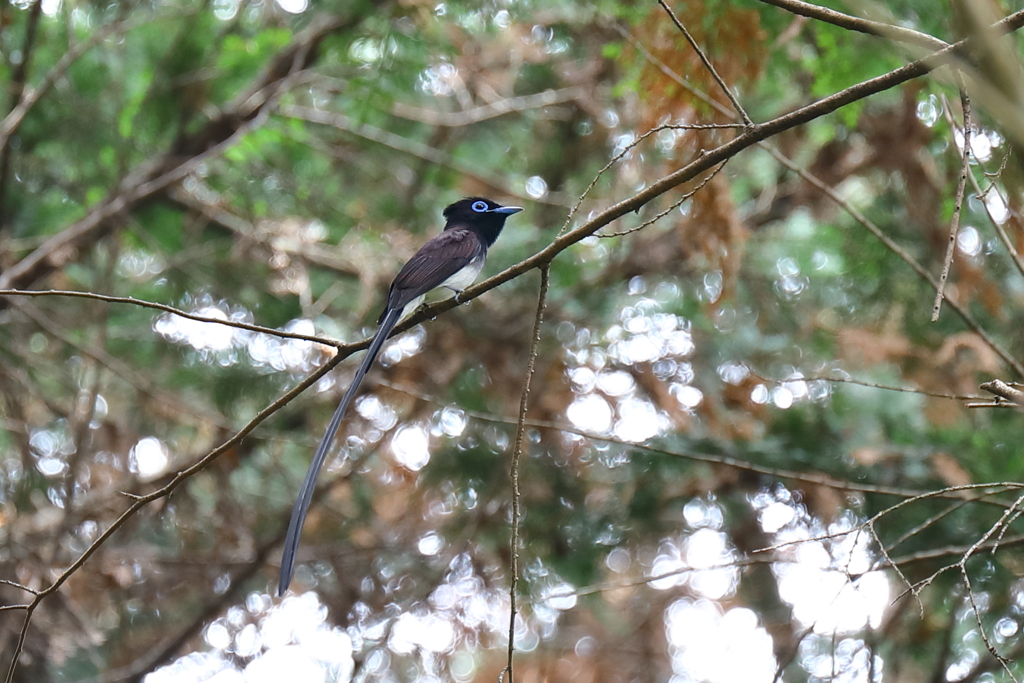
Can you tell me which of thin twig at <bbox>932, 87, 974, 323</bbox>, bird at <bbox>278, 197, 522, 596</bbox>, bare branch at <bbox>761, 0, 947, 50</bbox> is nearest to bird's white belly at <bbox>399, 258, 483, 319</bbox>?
bird at <bbox>278, 197, 522, 596</bbox>

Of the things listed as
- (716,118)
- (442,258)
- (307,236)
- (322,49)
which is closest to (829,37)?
(716,118)

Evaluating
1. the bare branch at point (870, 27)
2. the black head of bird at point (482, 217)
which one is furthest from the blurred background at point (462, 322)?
the bare branch at point (870, 27)

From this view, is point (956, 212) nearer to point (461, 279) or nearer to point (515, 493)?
point (515, 493)

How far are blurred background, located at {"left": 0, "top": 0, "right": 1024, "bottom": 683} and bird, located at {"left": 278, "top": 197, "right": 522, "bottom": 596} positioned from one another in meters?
0.40

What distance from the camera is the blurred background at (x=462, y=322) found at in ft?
15.0

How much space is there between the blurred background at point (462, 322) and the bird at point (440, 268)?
40cm

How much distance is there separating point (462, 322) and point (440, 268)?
206cm

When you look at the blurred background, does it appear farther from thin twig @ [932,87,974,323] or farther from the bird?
thin twig @ [932,87,974,323]

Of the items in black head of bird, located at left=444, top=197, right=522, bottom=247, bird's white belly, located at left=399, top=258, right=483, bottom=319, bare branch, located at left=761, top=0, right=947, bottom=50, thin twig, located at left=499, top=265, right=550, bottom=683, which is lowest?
thin twig, located at left=499, top=265, right=550, bottom=683

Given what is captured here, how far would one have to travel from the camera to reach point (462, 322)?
601cm

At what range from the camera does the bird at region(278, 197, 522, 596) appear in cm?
288

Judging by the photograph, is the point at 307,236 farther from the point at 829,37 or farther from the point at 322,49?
the point at 829,37

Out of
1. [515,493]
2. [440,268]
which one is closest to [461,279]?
[440,268]

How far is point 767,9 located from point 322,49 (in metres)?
3.03
